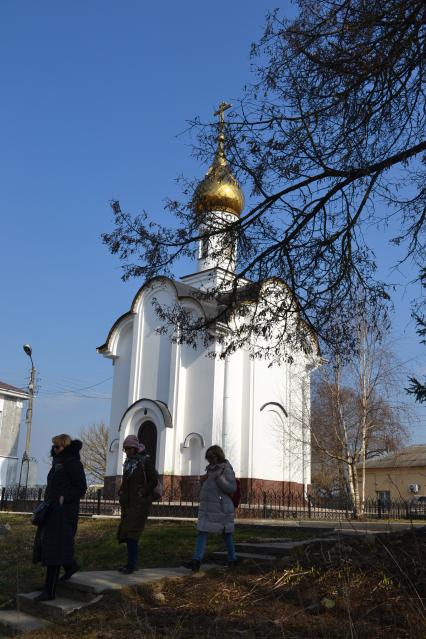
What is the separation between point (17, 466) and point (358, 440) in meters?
21.9

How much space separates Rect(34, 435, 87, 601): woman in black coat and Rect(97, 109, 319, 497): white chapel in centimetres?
1393

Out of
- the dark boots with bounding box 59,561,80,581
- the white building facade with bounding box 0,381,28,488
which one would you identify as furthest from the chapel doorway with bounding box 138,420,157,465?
the dark boots with bounding box 59,561,80,581

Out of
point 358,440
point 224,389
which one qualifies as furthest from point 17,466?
point 358,440

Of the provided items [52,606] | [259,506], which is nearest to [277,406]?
[259,506]

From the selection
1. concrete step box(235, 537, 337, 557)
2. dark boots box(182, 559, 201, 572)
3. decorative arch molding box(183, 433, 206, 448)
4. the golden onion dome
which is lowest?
A: dark boots box(182, 559, 201, 572)

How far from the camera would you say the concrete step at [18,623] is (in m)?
4.74

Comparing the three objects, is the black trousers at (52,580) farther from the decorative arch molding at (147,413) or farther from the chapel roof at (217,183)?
the decorative arch molding at (147,413)

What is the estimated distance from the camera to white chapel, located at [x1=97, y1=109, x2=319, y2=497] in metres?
20.9

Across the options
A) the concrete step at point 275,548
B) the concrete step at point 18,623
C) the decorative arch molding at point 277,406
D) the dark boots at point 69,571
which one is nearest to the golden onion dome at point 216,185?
the concrete step at point 275,548

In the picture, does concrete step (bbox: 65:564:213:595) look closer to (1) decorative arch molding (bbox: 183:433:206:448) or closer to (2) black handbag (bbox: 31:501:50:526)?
(2) black handbag (bbox: 31:501:50:526)

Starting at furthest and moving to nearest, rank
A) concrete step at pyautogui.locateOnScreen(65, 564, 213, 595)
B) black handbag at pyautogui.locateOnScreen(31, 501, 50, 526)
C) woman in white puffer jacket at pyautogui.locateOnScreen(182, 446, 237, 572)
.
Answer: woman in white puffer jacket at pyautogui.locateOnScreen(182, 446, 237, 572)
black handbag at pyautogui.locateOnScreen(31, 501, 50, 526)
concrete step at pyautogui.locateOnScreen(65, 564, 213, 595)

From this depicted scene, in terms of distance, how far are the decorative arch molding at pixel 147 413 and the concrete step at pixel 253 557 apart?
47.3 feet

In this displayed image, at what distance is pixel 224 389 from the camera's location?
21.3m

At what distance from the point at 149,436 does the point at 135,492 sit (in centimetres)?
1553
